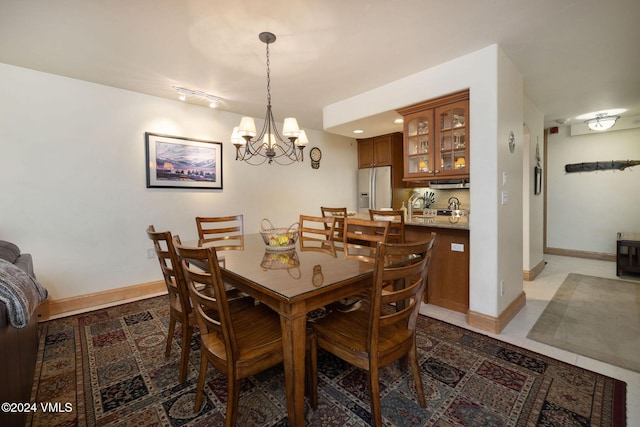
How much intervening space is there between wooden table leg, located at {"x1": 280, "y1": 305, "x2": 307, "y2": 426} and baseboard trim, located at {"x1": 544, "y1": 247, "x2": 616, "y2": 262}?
610 cm

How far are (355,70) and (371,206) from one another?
2.82 metres

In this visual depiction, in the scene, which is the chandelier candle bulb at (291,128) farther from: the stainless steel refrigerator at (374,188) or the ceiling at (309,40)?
the stainless steel refrigerator at (374,188)

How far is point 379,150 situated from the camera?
5203mm

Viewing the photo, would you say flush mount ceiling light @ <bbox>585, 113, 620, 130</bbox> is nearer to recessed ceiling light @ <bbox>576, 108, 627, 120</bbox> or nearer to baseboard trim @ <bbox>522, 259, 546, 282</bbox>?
recessed ceiling light @ <bbox>576, 108, 627, 120</bbox>

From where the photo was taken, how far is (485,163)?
2.37 m

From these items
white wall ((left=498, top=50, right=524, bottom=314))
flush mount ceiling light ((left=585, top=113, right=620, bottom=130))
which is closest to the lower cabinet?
white wall ((left=498, top=50, right=524, bottom=314))

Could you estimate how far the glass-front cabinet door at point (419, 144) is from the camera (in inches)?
115

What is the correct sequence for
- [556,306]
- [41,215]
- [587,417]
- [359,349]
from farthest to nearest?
[556,306] → [41,215] → [587,417] → [359,349]

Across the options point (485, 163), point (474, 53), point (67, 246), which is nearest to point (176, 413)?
point (67, 246)

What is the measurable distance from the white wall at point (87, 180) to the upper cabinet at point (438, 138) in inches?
100

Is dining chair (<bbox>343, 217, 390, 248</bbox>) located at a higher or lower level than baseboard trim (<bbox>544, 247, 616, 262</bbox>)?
higher

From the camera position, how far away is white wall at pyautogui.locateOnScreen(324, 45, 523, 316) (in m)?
2.33

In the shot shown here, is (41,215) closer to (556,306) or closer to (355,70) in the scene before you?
(355,70)

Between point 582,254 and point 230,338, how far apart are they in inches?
252
